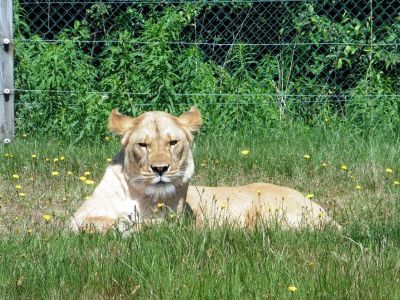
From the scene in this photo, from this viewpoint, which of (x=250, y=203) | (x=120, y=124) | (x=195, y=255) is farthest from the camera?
(x=250, y=203)

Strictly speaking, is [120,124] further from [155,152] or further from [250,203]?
[250,203]

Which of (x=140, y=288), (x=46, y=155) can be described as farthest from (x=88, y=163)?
(x=140, y=288)

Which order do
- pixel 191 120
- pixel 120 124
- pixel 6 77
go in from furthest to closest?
1. pixel 6 77
2. pixel 191 120
3. pixel 120 124

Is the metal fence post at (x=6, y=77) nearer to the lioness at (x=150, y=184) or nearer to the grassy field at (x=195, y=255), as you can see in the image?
the grassy field at (x=195, y=255)

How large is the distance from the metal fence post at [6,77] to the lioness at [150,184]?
3.00 m

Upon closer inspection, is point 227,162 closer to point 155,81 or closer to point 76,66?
point 155,81

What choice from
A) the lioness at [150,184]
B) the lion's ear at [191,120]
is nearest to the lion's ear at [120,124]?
the lioness at [150,184]

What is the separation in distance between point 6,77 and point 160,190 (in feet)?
11.8

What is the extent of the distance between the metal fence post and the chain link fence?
41cm

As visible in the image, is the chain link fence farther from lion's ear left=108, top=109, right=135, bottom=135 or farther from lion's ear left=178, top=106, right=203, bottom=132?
lion's ear left=108, top=109, right=135, bottom=135

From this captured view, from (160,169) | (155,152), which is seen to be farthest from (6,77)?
(160,169)

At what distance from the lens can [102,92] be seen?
964 cm

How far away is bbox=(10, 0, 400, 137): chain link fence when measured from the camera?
31.9ft

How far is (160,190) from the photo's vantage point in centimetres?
596
